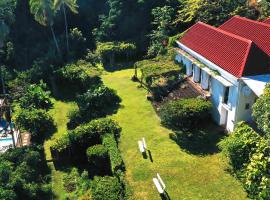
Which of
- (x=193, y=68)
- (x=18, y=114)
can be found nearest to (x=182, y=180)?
(x=193, y=68)

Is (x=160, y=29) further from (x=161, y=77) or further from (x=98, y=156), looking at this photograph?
(x=98, y=156)

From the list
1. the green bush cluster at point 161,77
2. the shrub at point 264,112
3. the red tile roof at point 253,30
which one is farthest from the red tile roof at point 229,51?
the shrub at point 264,112

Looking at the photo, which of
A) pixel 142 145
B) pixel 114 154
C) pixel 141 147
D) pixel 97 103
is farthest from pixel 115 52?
pixel 114 154

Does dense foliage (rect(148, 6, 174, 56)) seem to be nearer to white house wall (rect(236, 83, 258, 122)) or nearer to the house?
Result: the house

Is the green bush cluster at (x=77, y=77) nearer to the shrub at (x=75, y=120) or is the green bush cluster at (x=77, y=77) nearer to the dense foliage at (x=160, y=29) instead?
the shrub at (x=75, y=120)

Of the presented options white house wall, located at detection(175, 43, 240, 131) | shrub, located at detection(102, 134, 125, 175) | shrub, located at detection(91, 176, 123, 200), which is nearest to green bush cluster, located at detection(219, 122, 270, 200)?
white house wall, located at detection(175, 43, 240, 131)

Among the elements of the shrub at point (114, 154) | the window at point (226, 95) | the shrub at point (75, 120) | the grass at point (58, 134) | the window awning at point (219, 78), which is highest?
the window awning at point (219, 78)
